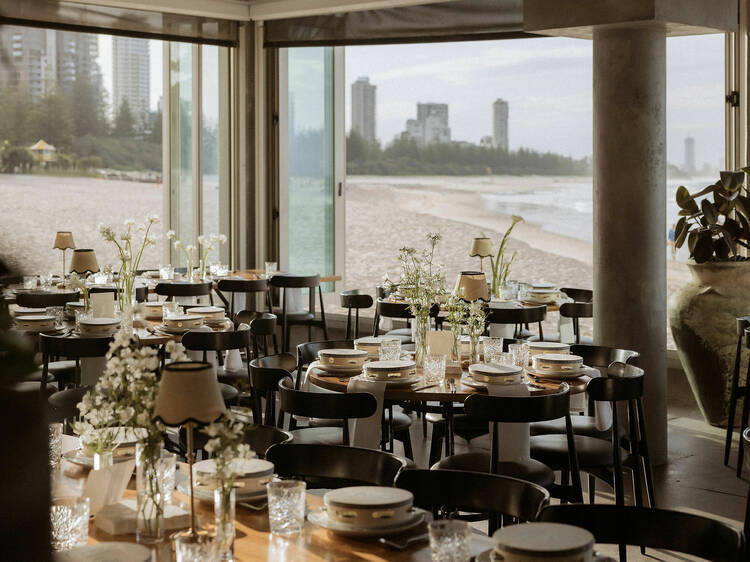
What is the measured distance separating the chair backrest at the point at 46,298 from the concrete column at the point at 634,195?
3996mm

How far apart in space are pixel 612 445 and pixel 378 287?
3654 mm

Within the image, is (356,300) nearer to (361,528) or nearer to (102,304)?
(102,304)

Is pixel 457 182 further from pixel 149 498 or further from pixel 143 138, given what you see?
pixel 149 498

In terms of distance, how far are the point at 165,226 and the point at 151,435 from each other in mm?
8904

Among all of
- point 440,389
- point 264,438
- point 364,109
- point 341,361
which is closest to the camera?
point 264,438

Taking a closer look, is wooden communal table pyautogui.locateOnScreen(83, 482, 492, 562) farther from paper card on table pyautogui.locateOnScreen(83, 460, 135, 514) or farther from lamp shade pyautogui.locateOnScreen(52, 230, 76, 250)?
lamp shade pyautogui.locateOnScreen(52, 230, 76, 250)

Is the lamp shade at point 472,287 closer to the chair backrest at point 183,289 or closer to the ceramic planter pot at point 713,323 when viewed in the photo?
the ceramic planter pot at point 713,323

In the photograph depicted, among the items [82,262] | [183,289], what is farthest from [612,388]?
[183,289]

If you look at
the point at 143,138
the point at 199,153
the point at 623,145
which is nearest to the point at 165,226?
the point at 199,153

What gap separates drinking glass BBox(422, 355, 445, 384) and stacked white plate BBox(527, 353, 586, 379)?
48 centimetres

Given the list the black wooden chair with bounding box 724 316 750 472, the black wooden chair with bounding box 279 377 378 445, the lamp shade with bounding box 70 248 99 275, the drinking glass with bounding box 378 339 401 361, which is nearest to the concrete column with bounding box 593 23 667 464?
the black wooden chair with bounding box 724 316 750 472

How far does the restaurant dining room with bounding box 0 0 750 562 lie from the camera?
2.14 m

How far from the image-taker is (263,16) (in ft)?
31.8

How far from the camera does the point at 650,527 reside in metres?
2.25
